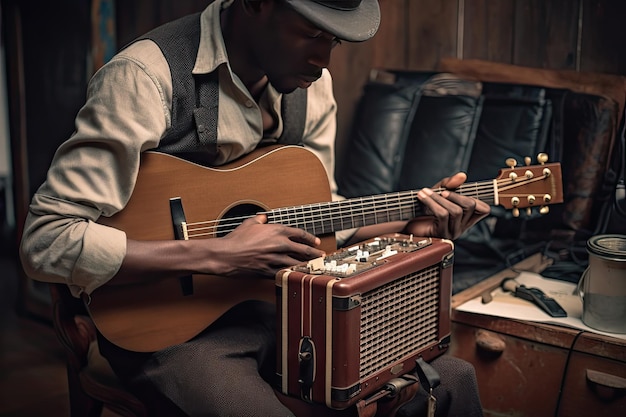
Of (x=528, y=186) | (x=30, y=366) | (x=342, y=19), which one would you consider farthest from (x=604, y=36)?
(x=30, y=366)

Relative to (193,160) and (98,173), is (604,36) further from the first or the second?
(98,173)

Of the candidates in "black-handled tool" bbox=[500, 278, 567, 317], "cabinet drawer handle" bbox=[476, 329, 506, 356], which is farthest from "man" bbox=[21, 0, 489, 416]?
"black-handled tool" bbox=[500, 278, 567, 317]

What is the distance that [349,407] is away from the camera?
1.58 m

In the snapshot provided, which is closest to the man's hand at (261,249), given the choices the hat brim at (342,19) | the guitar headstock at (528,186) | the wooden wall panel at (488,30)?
the hat brim at (342,19)

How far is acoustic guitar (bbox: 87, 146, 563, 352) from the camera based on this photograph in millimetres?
1670

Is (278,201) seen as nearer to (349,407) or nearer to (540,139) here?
(349,407)

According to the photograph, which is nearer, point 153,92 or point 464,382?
point 153,92

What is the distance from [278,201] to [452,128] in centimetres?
112

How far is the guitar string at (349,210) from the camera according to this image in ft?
5.73

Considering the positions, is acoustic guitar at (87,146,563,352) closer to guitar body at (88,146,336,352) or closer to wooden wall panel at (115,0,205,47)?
guitar body at (88,146,336,352)

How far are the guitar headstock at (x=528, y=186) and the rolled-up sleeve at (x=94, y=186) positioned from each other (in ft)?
3.23

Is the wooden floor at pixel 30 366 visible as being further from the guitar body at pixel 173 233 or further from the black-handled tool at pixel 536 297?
the black-handled tool at pixel 536 297

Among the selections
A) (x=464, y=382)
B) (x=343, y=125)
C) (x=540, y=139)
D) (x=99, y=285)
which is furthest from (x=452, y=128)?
(x=99, y=285)

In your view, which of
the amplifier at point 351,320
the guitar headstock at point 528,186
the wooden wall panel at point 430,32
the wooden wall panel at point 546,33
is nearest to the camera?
the amplifier at point 351,320
